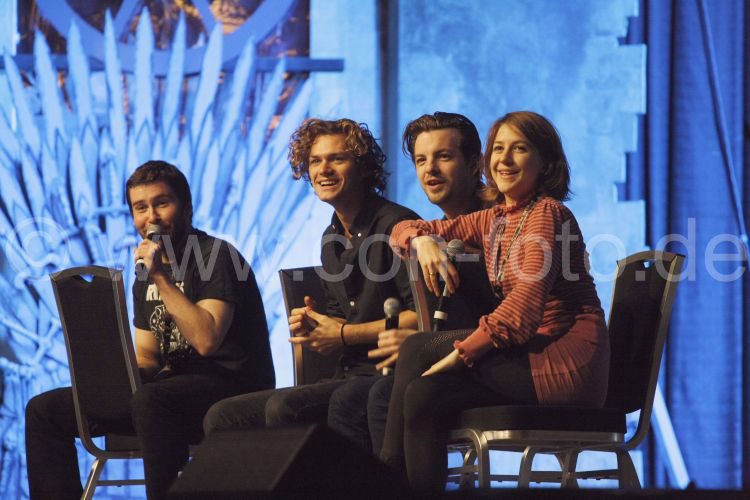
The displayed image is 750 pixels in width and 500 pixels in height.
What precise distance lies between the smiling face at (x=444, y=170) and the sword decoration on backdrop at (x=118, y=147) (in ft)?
5.63

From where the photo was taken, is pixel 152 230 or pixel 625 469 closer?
pixel 625 469

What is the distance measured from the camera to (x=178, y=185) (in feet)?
9.46

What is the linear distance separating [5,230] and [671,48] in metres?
2.94

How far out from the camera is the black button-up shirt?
8.63ft

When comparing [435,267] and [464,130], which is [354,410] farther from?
[464,130]

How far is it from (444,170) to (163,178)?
2.66 feet

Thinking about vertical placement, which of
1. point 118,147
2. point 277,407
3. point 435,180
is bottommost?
point 277,407

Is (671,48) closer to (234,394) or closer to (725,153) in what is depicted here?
(725,153)

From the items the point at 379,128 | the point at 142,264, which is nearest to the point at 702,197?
the point at 379,128

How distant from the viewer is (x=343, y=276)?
2.71 metres

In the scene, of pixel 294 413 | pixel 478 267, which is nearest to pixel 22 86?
pixel 294 413

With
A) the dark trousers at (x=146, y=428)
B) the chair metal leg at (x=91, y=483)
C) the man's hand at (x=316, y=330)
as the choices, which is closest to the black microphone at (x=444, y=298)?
the man's hand at (x=316, y=330)

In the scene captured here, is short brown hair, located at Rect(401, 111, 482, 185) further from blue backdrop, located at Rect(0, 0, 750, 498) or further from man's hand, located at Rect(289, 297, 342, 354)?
blue backdrop, located at Rect(0, 0, 750, 498)

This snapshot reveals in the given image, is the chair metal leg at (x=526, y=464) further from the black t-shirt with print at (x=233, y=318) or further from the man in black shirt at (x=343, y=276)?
the black t-shirt with print at (x=233, y=318)
